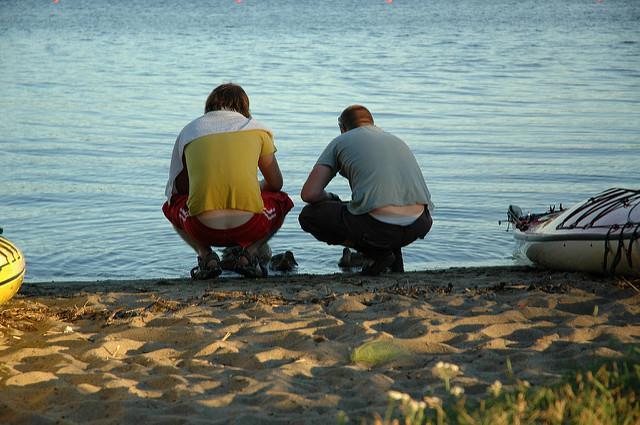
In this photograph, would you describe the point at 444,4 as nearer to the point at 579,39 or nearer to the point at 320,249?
the point at 579,39

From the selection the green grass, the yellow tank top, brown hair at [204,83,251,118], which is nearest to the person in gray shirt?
the yellow tank top

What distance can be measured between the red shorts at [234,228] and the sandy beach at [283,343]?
622 mm

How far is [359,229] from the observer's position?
7.33 m

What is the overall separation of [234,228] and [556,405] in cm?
413

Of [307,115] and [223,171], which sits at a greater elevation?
[223,171]

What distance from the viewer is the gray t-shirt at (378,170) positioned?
7172 millimetres

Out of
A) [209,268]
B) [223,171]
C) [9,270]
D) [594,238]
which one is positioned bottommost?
[209,268]

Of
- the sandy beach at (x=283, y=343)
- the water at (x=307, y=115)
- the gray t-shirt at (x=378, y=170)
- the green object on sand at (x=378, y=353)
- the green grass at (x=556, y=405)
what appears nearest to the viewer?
the green grass at (x=556, y=405)

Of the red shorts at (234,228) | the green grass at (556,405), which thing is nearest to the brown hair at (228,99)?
the red shorts at (234,228)

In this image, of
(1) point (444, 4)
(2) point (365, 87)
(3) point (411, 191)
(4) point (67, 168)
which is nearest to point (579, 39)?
(2) point (365, 87)

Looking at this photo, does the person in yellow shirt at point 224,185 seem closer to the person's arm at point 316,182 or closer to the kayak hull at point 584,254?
the person's arm at point 316,182

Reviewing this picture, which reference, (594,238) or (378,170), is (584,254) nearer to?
(594,238)

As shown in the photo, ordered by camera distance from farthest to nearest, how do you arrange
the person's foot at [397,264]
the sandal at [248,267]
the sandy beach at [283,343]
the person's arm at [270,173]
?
the person's foot at [397,264] → the person's arm at [270,173] → the sandal at [248,267] → the sandy beach at [283,343]

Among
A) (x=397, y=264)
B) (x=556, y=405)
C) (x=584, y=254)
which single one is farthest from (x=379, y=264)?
(x=556, y=405)
